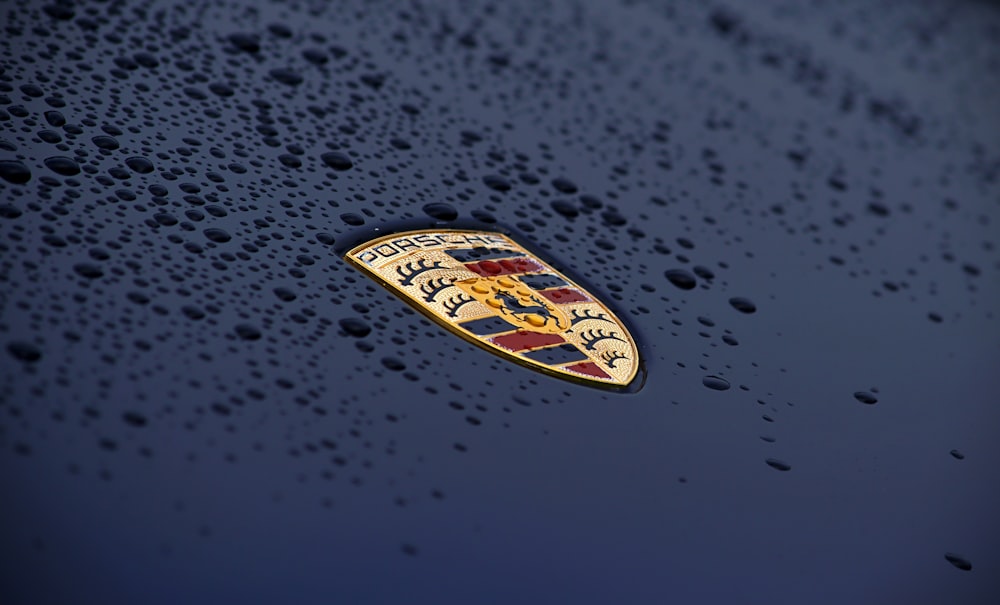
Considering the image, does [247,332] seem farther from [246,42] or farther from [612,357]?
[246,42]

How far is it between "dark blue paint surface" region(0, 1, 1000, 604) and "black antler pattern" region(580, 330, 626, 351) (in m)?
0.07

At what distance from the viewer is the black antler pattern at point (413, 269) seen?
1.42 metres

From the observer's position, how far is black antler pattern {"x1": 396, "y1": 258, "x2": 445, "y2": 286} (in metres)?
1.42

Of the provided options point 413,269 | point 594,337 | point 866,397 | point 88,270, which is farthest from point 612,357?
point 88,270

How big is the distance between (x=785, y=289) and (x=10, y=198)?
3.75 feet

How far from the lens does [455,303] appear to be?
55.5 inches

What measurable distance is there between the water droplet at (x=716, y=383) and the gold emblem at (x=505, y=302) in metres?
0.10

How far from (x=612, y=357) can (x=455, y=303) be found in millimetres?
217

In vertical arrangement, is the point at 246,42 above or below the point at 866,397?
above

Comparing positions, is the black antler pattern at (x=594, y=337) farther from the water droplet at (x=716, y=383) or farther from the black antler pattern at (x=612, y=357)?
the water droplet at (x=716, y=383)

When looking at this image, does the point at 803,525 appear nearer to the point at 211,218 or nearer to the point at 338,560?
the point at 338,560

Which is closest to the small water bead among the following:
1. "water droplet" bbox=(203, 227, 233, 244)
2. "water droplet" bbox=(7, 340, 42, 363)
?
"water droplet" bbox=(203, 227, 233, 244)

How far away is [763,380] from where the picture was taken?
4.98 feet

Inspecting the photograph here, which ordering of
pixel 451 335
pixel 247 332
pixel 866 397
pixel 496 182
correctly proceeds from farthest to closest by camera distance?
pixel 496 182, pixel 866 397, pixel 451 335, pixel 247 332
